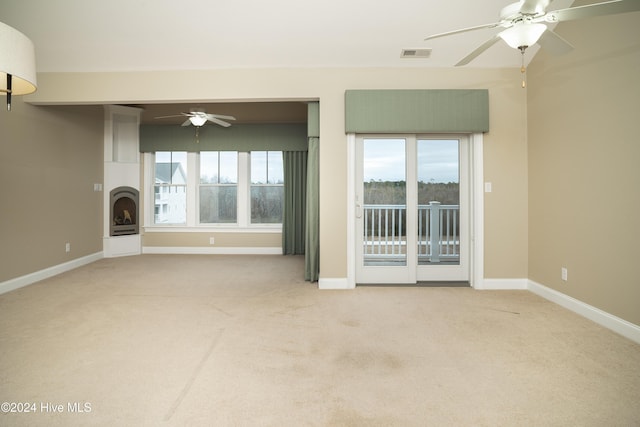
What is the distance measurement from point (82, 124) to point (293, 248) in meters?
4.15

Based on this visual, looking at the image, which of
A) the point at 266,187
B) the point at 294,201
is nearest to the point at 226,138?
the point at 266,187

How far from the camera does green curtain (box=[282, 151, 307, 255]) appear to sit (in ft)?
22.1

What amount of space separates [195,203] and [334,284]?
13.4ft

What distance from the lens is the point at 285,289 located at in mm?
4266

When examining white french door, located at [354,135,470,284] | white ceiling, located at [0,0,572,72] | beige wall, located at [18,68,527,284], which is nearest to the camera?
white ceiling, located at [0,0,572,72]

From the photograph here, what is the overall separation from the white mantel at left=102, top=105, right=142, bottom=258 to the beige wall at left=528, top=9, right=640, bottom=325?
6.67 metres

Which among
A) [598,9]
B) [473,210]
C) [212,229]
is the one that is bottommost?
[212,229]

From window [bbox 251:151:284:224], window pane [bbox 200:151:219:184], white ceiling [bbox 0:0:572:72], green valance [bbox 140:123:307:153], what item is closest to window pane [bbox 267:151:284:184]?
window [bbox 251:151:284:224]

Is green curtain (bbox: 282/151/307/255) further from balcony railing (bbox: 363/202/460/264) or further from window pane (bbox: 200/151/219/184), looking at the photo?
balcony railing (bbox: 363/202/460/264)

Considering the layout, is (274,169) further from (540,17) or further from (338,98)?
(540,17)

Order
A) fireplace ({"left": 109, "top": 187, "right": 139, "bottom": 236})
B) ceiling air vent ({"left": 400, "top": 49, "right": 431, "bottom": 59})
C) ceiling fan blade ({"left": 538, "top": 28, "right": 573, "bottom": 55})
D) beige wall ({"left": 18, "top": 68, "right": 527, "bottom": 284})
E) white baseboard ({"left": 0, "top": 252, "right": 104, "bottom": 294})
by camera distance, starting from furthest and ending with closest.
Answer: fireplace ({"left": 109, "top": 187, "right": 139, "bottom": 236}) → beige wall ({"left": 18, "top": 68, "right": 527, "bottom": 284}) → white baseboard ({"left": 0, "top": 252, "right": 104, "bottom": 294}) → ceiling air vent ({"left": 400, "top": 49, "right": 431, "bottom": 59}) → ceiling fan blade ({"left": 538, "top": 28, "right": 573, "bottom": 55})

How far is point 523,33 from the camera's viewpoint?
2.32m

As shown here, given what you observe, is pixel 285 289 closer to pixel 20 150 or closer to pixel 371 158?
pixel 371 158

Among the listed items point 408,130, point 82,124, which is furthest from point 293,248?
Answer: point 82,124
